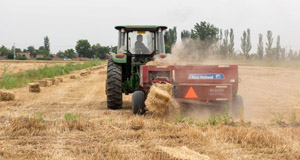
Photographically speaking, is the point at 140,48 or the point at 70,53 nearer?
the point at 140,48

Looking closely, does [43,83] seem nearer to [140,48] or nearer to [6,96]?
[6,96]

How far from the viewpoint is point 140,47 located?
900 cm

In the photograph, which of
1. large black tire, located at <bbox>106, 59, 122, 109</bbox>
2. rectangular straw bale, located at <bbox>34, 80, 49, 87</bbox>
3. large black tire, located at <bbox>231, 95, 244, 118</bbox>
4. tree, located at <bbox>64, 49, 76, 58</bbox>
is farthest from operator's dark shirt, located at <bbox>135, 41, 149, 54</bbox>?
tree, located at <bbox>64, 49, 76, 58</bbox>

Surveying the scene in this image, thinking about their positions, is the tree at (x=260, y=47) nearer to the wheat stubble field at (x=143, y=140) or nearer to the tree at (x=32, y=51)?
the wheat stubble field at (x=143, y=140)

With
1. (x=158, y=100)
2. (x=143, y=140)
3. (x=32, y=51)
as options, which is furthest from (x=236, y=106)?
(x=32, y=51)

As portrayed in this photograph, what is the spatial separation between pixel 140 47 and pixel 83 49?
101 meters

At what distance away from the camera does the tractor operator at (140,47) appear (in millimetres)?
8977

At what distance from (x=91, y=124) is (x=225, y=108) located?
8.65ft

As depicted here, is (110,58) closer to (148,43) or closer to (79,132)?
(148,43)

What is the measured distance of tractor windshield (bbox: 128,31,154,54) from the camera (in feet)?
29.5

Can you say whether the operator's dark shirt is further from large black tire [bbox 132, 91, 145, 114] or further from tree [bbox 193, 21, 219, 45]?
tree [bbox 193, 21, 219, 45]

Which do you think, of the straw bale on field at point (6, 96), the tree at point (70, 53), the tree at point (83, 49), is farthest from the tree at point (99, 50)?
the straw bale on field at point (6, 96)

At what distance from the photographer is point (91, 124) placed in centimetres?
584

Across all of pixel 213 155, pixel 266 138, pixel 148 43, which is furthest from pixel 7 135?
pixel 148 43
